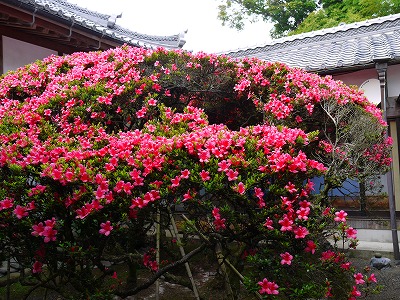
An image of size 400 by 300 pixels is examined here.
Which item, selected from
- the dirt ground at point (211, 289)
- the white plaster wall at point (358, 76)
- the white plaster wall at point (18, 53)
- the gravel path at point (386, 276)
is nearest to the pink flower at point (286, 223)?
the dirt ground at point (211, 289)

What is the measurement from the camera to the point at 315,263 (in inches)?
109

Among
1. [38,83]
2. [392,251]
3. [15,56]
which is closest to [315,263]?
[38,83]

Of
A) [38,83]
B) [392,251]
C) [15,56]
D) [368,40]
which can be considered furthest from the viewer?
[368,40]

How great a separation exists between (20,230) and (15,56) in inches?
167

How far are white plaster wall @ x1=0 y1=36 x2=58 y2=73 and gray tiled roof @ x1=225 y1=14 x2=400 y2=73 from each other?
203 inches

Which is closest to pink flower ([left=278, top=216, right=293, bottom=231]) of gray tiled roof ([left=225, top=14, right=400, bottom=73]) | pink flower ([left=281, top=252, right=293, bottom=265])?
pink flower ([left=281, top=252, right=293, bottom=265])

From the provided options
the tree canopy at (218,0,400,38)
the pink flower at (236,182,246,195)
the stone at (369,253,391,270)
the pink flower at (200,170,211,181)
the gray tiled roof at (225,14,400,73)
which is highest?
the tree canopy at (218,0,400,38)

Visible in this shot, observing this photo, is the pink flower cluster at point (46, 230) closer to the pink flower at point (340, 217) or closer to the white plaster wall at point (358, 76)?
the pink flower at point (340, 217)

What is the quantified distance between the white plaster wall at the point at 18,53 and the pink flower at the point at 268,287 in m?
5.18

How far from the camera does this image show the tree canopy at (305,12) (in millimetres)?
15474

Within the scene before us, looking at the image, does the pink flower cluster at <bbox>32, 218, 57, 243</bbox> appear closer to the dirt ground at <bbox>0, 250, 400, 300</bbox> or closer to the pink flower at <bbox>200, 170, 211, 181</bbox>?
the pink flower at <bbox>200, 170, 211, 181</bbox>

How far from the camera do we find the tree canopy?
15474 mm

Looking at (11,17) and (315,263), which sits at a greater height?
(11,17)

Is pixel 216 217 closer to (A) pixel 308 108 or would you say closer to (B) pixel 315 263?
(B) pixel 315 263
